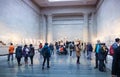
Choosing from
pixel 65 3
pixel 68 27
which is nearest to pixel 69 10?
pixel 65 3

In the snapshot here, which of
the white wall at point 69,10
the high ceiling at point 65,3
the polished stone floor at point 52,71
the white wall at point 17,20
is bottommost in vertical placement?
the polished stone floor at point 52,71

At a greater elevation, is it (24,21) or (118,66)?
(24,21)

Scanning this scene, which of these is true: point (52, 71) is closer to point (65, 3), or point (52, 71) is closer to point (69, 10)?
point (65, 3)

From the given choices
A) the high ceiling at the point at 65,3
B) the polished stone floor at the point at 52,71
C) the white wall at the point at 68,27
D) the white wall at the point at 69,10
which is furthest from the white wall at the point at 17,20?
the polished stone floor at the point at 52,71

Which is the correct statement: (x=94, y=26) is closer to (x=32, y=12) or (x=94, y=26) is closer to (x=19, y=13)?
(x=32, y=12)

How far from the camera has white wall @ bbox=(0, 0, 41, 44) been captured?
22.9 m

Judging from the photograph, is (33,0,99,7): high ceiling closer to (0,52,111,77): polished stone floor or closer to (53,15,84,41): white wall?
(53,15,84,41): white wall

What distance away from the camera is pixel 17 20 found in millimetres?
27688

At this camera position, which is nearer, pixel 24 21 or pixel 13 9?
pixel 13 9

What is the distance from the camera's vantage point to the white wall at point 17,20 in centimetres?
2292

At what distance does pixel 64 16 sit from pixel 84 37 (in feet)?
20.9

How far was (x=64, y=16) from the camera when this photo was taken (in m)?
44.2

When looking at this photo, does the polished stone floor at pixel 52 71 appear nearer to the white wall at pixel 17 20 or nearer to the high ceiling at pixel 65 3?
the white wall at pixel 17 20

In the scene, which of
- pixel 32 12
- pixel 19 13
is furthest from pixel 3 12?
pixel 32 12
